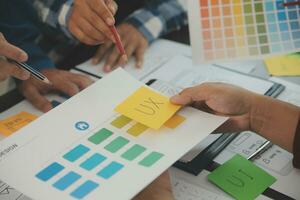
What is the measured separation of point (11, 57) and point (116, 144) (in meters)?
0.26

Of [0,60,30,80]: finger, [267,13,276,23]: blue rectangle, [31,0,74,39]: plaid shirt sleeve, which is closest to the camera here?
[0,60,30,80]: finger

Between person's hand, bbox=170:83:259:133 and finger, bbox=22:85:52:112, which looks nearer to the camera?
person's hand, bbox=170:83:259:133

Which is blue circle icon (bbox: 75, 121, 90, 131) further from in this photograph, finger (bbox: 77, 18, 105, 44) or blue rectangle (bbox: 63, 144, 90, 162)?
finger (bbox: 77, 18, 105, 44)

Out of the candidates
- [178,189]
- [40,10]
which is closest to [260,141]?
[178,189]

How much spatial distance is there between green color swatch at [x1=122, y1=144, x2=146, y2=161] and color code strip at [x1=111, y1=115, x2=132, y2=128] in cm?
6

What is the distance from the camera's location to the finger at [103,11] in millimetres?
881

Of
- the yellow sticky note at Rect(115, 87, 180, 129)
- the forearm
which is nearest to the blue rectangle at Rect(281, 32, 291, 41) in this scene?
the forearm

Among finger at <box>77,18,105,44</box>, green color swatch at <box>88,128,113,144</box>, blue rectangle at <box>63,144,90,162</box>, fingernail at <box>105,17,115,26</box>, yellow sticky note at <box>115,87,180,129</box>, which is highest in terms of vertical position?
fingernail at <box>105,17,115,26</box>

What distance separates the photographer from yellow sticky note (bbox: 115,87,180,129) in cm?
71

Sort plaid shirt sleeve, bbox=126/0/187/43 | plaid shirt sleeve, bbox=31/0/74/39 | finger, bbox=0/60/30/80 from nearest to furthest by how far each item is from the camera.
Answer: finger, bbox=0/60/30/80
plaid shirt sleeve, bbox=31/0/74/39
plaid shirt sleeve, bbox=126/0/187/43

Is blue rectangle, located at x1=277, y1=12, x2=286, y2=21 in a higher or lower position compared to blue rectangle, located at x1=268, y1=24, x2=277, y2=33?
higher

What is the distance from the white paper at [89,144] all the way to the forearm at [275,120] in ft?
0.31

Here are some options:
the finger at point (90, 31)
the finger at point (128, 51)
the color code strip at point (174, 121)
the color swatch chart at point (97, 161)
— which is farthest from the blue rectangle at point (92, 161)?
the finger at point (128, 51)

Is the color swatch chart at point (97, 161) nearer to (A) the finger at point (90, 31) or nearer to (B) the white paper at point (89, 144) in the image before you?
(B) the white paper at point (89, 144)
